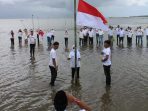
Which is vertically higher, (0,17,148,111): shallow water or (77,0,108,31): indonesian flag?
(77,0,108,31): indonesian flag

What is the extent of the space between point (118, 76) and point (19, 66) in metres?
6.38

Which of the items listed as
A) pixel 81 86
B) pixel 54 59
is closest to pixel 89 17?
pixel 54 59

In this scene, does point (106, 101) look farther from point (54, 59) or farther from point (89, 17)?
point (89, 17)

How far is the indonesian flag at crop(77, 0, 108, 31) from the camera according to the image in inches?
444

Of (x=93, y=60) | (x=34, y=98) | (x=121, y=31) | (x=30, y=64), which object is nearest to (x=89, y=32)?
(x=121, y=31)

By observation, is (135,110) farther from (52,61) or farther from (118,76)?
→ (118,76)

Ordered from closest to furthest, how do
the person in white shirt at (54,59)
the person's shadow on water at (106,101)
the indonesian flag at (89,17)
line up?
the person's shadow on water at (106,101)
the indonesian flag at (89,17)
the person in white shirt at (54,59)

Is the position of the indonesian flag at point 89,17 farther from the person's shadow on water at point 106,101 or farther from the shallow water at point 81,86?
the shallow water at point 81,86

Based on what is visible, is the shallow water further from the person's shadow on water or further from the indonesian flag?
the indonesian flag

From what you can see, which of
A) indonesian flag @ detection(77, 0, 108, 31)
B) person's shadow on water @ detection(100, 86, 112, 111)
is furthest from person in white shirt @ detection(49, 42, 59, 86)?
person's shadow on water @ detection(100, 86, 112, 111)

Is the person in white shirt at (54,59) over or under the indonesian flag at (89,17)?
under

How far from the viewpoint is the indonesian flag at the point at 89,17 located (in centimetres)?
1128

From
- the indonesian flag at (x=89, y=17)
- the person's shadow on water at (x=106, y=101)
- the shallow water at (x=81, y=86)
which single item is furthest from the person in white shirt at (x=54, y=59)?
the person's shadow on water at (x=106, y=101)

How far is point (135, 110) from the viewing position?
31.8 feet
